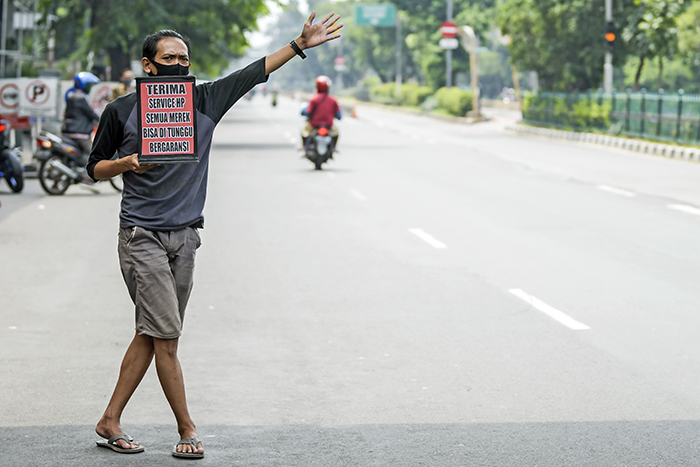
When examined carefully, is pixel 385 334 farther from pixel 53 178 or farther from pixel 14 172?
pixel 14 172

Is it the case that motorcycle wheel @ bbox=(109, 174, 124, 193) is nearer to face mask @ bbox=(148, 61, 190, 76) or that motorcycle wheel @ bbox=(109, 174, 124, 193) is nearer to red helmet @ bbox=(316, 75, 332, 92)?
red helmet @ bbox=(316, 75, 332, 92)

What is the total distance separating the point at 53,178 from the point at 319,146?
6.23 m

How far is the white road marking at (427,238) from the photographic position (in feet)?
39.5

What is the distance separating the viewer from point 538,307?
28.2ft

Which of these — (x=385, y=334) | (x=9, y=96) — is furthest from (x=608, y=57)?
(x=385, y=334)

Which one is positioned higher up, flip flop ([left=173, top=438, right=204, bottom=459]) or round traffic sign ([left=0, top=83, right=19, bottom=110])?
round traffic sign ([left=0, top=83, right=19, bottom=110])

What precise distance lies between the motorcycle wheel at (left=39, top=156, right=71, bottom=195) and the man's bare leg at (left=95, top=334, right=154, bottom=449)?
1294 centimetres

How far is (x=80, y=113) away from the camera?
1730 cm

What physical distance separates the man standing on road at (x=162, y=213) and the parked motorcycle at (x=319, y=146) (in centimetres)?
1714

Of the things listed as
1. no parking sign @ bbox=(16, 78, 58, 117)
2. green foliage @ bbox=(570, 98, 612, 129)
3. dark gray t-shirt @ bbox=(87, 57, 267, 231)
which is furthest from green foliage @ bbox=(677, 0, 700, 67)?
dark gray t-shirt @ bbox=(87, 57, 267, 231)

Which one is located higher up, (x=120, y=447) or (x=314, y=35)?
(x=314, y=35)

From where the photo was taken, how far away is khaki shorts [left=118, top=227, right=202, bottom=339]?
15.9 ft

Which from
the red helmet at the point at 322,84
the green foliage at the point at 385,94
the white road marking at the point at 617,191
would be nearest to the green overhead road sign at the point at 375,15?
the green foliage at the point at 385,94

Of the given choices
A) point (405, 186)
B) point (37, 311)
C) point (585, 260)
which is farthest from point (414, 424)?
point (405, 186)
